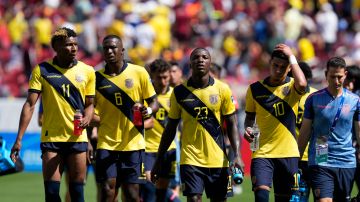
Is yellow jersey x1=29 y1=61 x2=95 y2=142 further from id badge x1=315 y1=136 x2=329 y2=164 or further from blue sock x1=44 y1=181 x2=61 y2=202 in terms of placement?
id badge x1=315 y1=136 x2=329 y2=164

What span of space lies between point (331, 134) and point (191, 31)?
676 inches

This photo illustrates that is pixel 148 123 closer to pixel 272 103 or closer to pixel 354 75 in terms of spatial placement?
pixel 272 103

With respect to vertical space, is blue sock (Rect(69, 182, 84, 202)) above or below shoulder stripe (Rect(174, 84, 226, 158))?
below

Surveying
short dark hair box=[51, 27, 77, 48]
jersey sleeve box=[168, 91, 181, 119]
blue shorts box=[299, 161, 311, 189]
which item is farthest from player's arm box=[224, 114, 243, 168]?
short dark hair box=[51, 27, 77, 48]

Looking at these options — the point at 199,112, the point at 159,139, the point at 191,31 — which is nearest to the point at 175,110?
the point at 199,112

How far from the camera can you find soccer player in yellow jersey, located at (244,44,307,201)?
13.3 meters

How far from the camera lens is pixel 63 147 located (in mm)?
13062

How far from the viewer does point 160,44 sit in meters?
28.9

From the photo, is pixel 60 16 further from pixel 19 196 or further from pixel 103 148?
→ pixel 103 148

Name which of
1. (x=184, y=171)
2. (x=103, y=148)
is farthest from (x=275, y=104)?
(x=103, y=148)

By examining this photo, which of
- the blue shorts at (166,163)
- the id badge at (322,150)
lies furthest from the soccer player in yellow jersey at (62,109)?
the id badge at (322,150)

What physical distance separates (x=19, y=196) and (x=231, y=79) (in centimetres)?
1002

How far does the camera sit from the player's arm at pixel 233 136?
514 inches

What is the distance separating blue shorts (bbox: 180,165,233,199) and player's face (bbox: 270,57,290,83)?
1.34m
